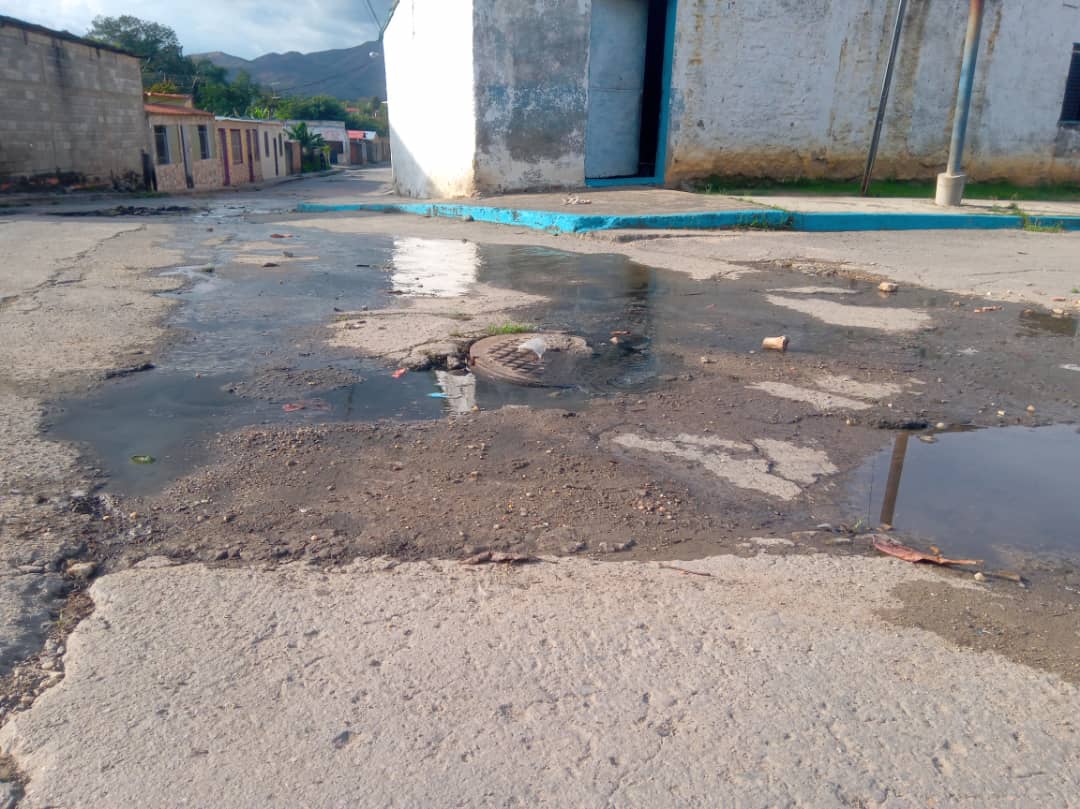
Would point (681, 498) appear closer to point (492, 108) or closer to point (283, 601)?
point (283, 601)

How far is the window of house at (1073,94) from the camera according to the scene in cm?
1644

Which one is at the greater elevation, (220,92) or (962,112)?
(220,92)

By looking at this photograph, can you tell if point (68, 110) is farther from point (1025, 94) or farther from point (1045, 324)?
point (1045, 324)

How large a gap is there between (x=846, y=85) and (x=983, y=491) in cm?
1383

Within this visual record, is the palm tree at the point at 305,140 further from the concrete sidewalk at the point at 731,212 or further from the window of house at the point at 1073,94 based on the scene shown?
the window of house at the point at 1073,94

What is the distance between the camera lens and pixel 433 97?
15750 millimetres

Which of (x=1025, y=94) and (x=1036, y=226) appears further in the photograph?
(x=1025, y=94)

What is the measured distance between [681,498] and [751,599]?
0.66 m

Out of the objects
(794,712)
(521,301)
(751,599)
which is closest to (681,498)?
(751,599)

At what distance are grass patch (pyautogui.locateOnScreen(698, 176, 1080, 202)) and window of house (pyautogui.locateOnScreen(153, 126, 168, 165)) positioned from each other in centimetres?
2147

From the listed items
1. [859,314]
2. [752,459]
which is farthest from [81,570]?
[859,314]

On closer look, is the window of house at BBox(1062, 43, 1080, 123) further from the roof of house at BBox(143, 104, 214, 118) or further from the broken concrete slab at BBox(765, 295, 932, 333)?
the roof of house at BBox(143, 104, 214, 118)

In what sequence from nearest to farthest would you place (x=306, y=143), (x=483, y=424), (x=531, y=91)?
(x=483, y=424)
(x=531, y=91)
(x=306, y=143)

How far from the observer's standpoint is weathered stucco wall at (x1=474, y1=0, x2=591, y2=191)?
13562mm
